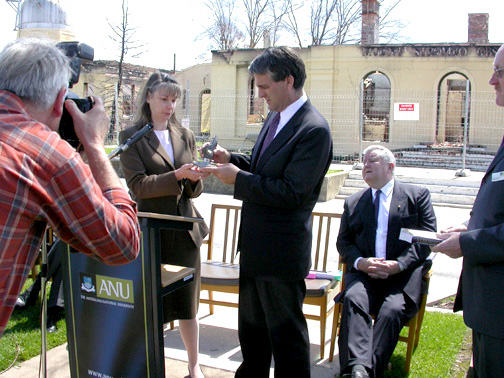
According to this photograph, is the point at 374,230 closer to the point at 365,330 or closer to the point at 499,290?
the point at 365,330

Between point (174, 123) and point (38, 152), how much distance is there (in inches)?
87.4

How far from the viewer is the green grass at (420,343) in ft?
11.8

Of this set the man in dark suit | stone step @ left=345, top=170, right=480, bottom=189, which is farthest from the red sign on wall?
the man in dark suit

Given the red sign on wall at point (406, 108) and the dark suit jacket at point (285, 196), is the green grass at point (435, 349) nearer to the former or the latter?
the dark suit jacket at point (285, 196)

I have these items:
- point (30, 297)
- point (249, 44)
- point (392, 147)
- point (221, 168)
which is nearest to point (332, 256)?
point (30, 297)

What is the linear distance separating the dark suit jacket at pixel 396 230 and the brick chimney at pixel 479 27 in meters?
21.0

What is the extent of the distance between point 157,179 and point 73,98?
136cm

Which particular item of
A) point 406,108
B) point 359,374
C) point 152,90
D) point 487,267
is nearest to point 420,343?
point 359,374

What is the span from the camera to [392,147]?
1812 centimetres

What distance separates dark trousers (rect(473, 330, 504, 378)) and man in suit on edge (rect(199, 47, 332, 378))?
34.8 inches

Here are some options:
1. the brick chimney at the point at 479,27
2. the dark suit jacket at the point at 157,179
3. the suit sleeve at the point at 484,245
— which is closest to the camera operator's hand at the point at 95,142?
the dark suit jacket at the point at 157,179

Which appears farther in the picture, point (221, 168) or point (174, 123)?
point (174, 123)

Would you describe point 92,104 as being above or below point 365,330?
above

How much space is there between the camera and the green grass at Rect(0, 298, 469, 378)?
142 inches
